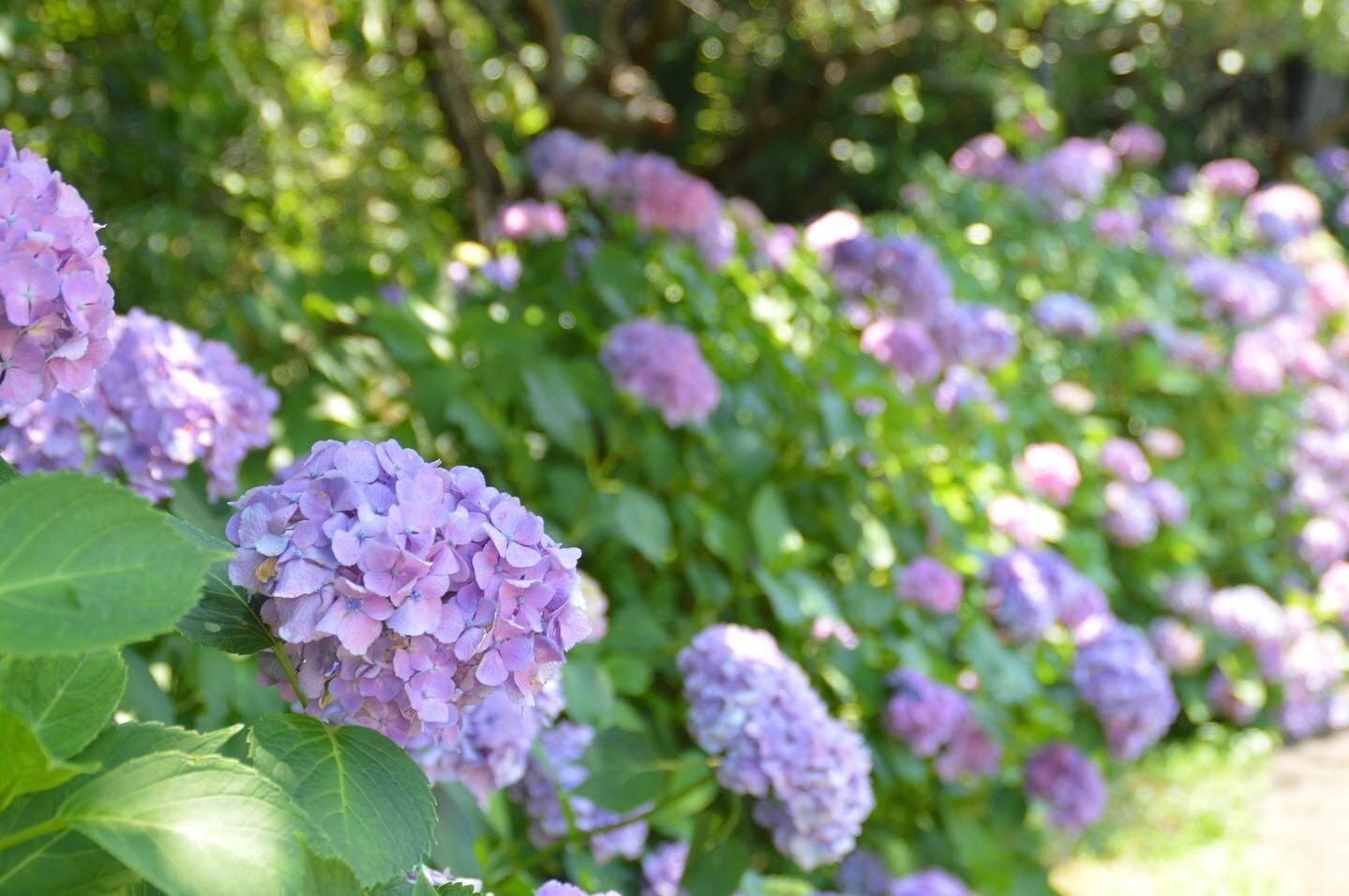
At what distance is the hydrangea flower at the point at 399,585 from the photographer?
739 mm

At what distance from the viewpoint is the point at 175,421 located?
1.33m

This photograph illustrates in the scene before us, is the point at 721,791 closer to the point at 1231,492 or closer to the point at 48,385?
the point at 48,385

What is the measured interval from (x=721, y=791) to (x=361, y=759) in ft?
2.92

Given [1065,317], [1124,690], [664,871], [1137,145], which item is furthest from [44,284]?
[1137,145]

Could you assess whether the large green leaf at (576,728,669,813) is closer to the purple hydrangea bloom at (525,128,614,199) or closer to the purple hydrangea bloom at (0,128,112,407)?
the purple hydrangea bloom at (0,128,112,407)

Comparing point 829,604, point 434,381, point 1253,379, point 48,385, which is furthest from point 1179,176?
point 48,385

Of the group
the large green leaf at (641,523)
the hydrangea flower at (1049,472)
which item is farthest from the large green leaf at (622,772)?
the hydrangea flower at (1049,472)

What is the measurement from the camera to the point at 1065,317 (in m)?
4.26

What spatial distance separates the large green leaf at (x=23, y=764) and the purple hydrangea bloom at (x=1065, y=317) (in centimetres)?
397

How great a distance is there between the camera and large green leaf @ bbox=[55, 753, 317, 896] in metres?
0.55

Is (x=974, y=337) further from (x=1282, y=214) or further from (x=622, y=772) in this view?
(x=1282, y=214)

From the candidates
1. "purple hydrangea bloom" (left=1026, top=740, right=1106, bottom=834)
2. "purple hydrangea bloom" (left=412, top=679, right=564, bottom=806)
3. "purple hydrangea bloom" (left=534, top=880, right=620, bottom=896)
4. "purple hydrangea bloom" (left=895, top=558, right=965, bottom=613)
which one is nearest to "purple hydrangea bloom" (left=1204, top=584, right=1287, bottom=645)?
"purple hydrangea bloom" (left=1026, top=740, right=1106, bottom=834)

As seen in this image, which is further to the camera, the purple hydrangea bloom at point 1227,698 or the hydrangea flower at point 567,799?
the purple hydrangea bloom at point 1227,698

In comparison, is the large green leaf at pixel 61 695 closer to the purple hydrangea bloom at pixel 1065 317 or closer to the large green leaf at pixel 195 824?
the large green leaf at pixel 195 824
